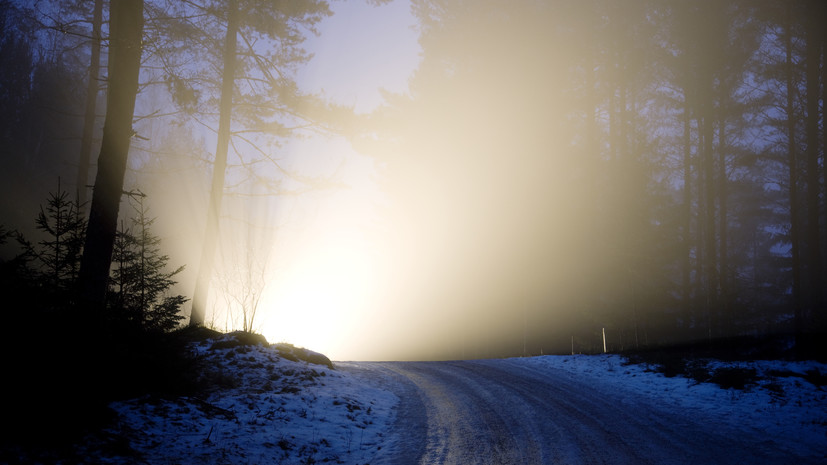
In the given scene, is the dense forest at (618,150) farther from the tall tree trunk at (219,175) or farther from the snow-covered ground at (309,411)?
the snow-covered ground at (309,411)

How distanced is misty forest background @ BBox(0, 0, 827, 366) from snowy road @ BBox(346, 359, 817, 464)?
597cm

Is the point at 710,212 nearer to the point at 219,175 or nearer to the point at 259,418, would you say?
the point at 259,418

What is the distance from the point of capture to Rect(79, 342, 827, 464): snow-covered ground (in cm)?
488

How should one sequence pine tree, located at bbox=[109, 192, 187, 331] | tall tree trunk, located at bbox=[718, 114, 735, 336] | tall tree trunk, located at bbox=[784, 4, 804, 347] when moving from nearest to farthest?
pine tree, located at bbox=[109, 192, 187, 331]
tall tree trunk, located at bbox=[784, 4, 804, 347]
tall tree trunk, located at bbox=[718, 114, 735, 336]

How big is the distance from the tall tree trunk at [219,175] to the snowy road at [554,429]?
18.9ft

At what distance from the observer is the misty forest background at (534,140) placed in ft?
41.4

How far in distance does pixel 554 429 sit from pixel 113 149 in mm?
9328

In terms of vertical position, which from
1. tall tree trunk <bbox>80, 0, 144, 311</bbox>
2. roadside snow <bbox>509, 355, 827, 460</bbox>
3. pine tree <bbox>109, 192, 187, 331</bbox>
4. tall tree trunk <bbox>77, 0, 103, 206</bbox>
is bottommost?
roadside snow <bbox>509, 355, 827, 460</bbox>

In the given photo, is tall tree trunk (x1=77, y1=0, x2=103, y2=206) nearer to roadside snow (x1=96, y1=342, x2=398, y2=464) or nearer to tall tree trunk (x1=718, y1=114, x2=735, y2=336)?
roadside snow (x1=96, y1=342, x2=398, y2=464)

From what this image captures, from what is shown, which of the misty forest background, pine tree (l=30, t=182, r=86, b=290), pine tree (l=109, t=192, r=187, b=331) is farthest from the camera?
the misty forest background

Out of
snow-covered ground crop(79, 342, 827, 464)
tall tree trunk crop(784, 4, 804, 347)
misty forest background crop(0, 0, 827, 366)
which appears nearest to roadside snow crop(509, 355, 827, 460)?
snow-covered ground crop(79, 342, 827, 464)

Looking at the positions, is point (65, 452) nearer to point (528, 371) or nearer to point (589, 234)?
point (528, 371)

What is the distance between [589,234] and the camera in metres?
18.6

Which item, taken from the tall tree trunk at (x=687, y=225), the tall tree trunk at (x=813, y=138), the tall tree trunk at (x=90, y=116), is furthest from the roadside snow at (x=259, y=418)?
the tall tree trunk at (x=813, y=138)
